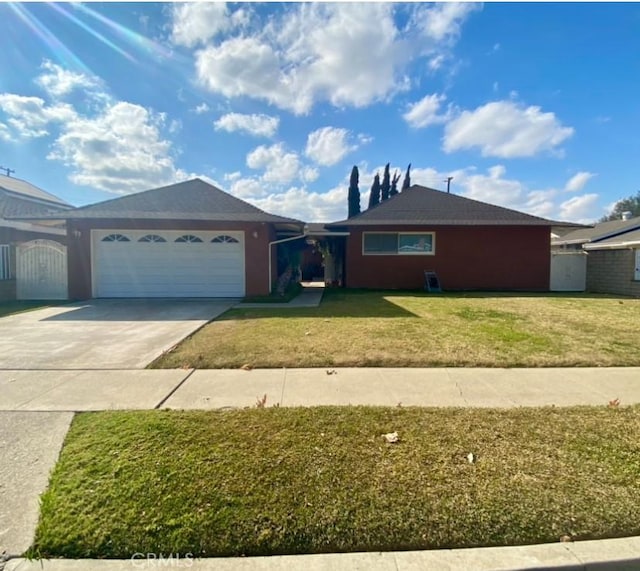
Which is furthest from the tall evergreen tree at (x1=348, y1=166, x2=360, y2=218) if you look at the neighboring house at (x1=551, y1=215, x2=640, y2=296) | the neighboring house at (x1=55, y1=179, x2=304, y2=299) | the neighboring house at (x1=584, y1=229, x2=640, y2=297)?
the neighboring house at (x1=55, y1=179, x2=304, y2=299)

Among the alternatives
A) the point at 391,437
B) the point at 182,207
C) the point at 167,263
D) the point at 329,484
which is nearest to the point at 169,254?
the point at 167,263

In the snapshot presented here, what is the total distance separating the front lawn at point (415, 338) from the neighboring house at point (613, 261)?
5.24 meters

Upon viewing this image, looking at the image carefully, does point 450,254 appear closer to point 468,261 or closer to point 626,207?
point 468,261

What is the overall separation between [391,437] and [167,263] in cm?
1111

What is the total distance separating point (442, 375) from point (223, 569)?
359cm

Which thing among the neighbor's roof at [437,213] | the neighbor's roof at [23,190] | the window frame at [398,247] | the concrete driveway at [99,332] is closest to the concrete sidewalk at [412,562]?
the concrete driveway at [99,332]

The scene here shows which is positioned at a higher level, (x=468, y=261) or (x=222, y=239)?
(x=222, y=239)

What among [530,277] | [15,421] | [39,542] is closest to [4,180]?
[15,421]

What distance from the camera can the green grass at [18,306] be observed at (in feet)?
33.1

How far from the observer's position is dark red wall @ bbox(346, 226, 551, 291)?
15.4 metres

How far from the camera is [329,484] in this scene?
8.18ft

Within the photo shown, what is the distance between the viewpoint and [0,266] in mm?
12367

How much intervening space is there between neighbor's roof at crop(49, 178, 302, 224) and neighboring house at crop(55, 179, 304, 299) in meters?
0.06

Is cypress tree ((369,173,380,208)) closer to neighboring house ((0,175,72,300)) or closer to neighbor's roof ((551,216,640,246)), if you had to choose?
neighbor's roof ((551,216,640,246))
